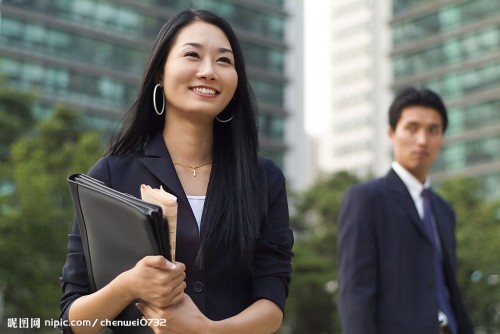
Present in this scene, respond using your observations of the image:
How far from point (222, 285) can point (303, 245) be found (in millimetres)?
29829

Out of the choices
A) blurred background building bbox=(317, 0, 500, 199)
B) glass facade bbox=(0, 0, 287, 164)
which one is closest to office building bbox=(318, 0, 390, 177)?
blurred background building bbox=(317, 0, 500, 199)

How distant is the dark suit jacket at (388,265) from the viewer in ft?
14.0

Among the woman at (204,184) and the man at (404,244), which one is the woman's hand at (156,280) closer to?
the woman at (204,184)

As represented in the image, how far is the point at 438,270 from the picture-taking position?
4504 millimetres

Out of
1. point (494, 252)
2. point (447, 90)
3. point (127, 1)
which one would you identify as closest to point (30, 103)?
point (494, 252)

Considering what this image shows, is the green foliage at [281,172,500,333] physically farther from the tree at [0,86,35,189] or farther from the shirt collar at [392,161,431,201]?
the shirt collar at [392,161,431,201]

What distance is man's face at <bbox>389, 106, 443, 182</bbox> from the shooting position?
15.2 ft

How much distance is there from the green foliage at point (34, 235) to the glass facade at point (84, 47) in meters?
24.9

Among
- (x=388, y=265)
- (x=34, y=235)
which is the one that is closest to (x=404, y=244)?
(x=388, y=265)

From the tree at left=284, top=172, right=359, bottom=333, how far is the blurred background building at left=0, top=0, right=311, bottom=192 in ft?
48.2

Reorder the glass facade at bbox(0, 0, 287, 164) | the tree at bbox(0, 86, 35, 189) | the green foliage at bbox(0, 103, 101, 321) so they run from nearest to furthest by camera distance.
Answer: the green foliage at bbox(0, 103, 101, 321) → the tree at bbox(0, 86, 35, 189) → the glass facade at bbox(0, 0, 287, 164)

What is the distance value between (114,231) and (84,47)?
A: 48867mm

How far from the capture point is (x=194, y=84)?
2.67 m

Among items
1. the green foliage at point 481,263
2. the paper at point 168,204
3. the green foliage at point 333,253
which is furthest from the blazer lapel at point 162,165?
the green foliage at point 481,263
